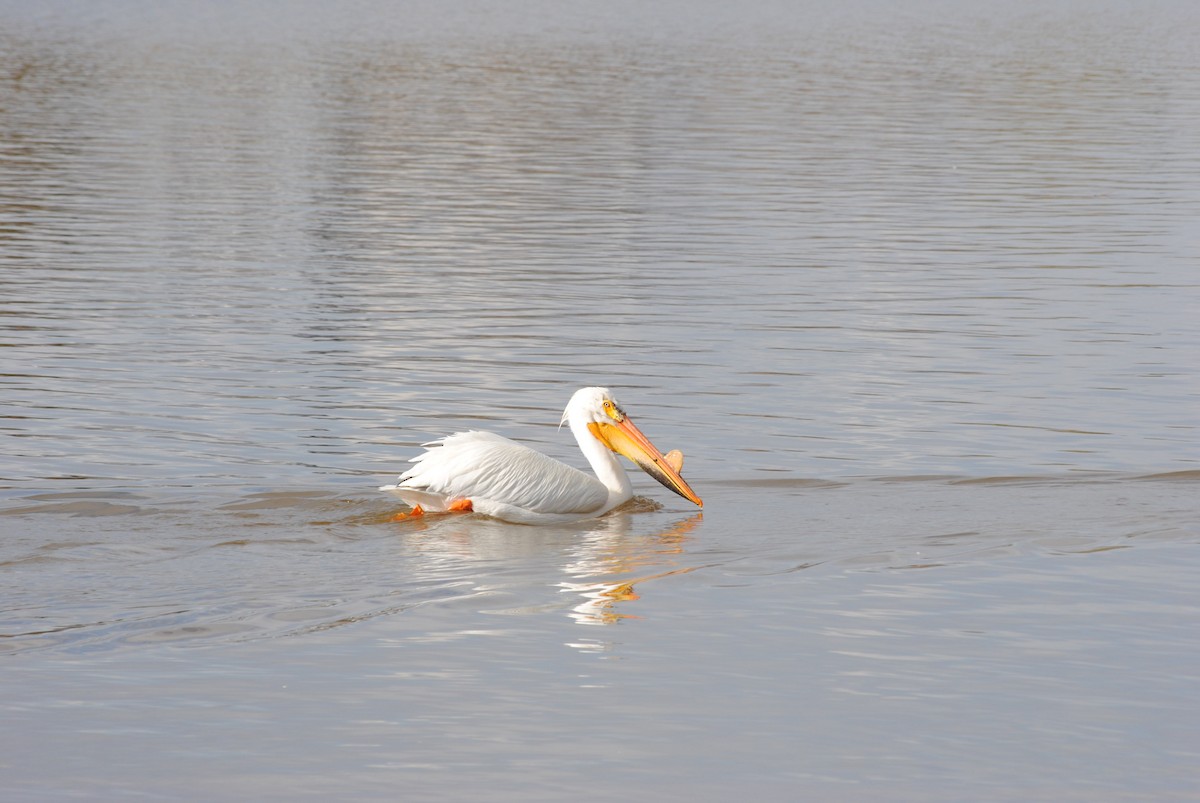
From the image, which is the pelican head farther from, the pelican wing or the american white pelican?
the pelican wing

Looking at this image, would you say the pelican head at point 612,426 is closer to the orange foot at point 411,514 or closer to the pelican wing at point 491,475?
the pelican wing at point 491,475

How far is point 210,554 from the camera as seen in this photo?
26.8ft

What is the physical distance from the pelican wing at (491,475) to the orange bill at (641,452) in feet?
1.49

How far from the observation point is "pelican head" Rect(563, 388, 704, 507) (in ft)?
31.1

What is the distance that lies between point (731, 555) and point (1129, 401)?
4.50 m

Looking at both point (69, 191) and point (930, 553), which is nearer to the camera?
point (930, 553)

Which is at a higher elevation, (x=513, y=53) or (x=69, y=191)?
(x=513, y=53)

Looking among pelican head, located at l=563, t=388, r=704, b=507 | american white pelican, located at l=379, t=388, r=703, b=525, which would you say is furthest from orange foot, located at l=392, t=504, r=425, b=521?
pelican head, located at l=563, t=388, r=704, b=507

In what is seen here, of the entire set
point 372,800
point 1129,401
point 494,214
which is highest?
point 494,214

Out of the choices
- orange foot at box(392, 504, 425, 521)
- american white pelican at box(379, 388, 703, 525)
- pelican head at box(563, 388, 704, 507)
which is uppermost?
pelican head at box(563, 388, 704, 507)

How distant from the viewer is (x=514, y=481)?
905 centimetres

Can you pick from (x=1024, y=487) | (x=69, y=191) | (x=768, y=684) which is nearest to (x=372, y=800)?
(x=768, y=684)

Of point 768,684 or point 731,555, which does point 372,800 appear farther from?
point 731,555

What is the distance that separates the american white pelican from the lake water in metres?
0.13
